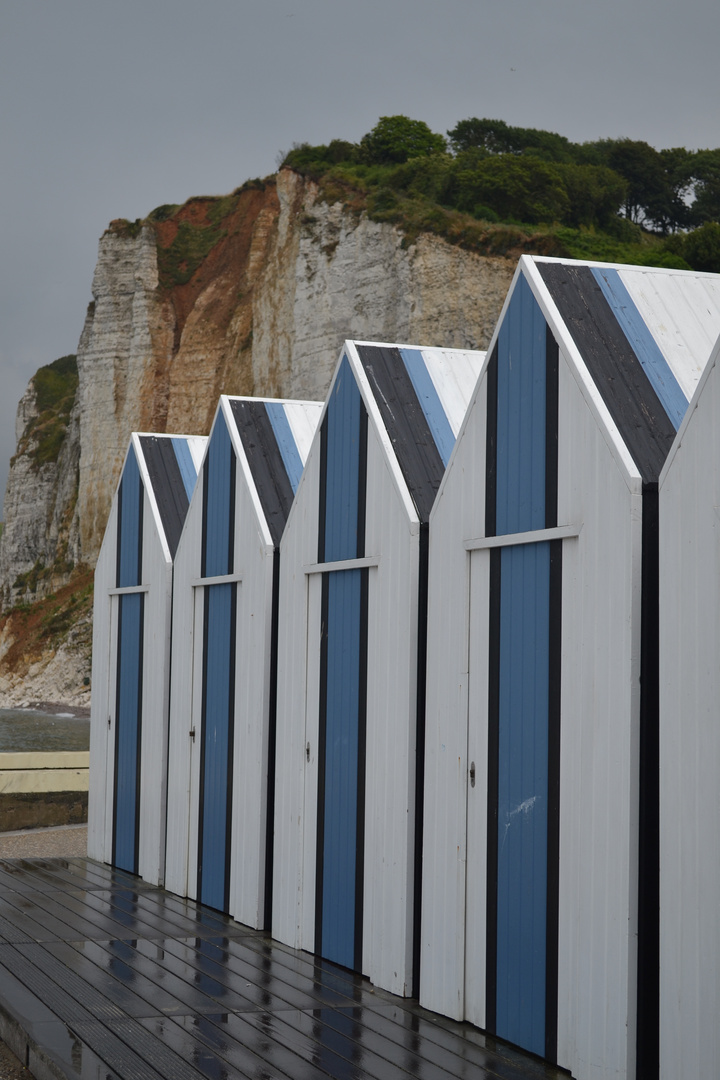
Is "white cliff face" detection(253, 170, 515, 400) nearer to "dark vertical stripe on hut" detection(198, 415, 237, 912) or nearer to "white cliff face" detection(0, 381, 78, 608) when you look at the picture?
"white cliff face" detection(0, 381, 78, 608)

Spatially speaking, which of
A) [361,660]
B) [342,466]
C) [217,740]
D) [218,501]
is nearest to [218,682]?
[217,740]

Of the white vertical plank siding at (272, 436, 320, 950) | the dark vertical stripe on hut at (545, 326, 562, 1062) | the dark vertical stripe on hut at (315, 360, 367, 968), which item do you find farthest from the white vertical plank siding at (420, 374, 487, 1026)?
the white vertical plank siding at (272, 436, 320, 950)

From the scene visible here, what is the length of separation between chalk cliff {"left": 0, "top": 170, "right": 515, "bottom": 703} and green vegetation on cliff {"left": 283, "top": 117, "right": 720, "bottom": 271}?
88 centimetres

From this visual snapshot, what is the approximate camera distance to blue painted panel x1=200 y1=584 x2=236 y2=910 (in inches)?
305

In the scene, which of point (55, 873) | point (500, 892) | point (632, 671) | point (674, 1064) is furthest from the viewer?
point (55, 873)

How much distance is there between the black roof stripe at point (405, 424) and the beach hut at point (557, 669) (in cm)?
41

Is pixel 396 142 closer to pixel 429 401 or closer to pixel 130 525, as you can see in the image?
pixel 130 525

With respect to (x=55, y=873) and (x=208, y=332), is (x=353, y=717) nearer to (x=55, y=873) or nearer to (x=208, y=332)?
(x=55, y=873)

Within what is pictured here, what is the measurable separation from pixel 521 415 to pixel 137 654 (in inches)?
211

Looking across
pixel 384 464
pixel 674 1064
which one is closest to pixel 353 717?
pixel 384 464

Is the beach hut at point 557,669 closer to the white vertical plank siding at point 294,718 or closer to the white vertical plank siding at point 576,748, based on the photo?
the white vertical plank siding at point 576,748

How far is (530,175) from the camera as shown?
144ft

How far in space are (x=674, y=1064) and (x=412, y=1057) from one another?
1199 millimetres

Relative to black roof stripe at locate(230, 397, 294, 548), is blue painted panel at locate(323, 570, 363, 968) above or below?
below
